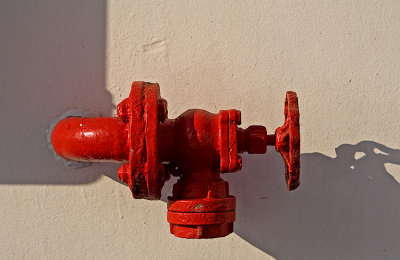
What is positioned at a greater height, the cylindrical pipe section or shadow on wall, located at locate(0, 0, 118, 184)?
shadow on wall, located at locate(0, 0, 118, 184)

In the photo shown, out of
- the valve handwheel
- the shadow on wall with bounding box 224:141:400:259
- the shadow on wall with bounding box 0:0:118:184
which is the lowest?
the shadow on wall with bounding box 224:141:400:259

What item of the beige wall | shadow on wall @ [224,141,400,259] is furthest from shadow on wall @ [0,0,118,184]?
shadow on wall @ [224,141,400,259]

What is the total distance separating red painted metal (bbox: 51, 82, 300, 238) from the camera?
0.90 m

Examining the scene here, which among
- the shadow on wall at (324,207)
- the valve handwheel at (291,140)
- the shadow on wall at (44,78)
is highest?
the shadow on wall at (44,78)

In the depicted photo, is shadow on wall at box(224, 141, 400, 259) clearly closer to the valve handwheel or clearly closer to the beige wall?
the beige wall

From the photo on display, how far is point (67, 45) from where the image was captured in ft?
4.16

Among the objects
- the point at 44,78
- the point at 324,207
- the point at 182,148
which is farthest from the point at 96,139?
the point at 324,207

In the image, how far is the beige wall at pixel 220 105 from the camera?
126cm

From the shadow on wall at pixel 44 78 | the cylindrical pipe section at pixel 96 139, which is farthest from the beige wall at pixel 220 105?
the cylindrical pipe section at pixel 96 139

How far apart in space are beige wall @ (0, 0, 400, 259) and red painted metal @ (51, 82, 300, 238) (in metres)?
0.27

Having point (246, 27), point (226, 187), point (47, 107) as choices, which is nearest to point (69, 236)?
point (47, 107)

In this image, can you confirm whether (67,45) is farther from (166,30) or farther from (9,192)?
(9,192)

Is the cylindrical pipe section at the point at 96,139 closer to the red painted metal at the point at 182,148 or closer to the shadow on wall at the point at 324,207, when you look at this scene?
the red painted metal at the point at 182,148

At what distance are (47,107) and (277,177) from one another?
0.81 metres
